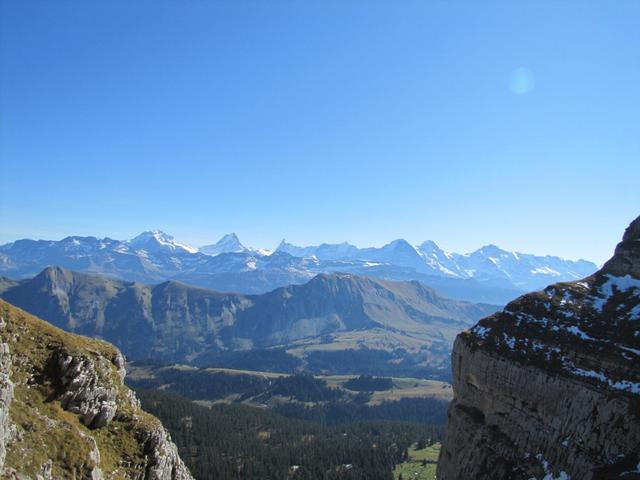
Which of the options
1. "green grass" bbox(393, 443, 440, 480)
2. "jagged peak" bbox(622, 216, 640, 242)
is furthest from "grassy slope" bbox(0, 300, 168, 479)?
"green grass" bbox(393, 443, 440, 480)

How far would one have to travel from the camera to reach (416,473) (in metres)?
165

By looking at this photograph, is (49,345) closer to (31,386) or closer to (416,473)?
(31,386)

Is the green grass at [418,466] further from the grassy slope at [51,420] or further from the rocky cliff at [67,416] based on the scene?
the grassy slope at [51,420]

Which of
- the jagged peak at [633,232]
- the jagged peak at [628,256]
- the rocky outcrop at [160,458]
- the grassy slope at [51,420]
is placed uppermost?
the jagged peak at [633,232]

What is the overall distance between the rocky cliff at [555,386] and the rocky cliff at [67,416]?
4095 centimetres

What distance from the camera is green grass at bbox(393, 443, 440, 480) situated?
531 ft

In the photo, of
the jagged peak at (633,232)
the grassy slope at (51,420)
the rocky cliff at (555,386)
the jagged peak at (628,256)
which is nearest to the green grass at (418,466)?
the rocky cliff at (555,386)

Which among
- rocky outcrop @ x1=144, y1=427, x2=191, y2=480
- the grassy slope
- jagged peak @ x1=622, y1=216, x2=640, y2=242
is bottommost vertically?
rocky outcrop @ x1=144, y1=427, x2=191, y2=480

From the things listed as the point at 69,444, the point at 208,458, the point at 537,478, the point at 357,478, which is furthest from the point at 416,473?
the point at 69,444

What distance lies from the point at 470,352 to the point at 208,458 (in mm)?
139950

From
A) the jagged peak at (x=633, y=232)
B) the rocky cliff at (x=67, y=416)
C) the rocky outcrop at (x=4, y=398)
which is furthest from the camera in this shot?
the jagged peak at (x=633, y=232)

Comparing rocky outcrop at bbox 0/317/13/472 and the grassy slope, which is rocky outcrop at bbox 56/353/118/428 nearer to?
the grassy slope

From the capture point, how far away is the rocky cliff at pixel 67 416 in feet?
139

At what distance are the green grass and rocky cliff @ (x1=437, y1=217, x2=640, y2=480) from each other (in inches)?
4243
